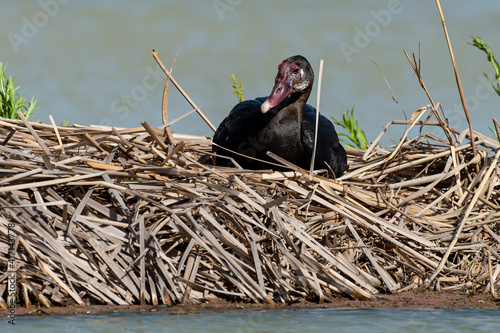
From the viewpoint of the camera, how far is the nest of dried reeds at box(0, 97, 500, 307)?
3650mm

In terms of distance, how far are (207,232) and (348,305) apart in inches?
35.5

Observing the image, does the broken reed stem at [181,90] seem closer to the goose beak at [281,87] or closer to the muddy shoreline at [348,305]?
the goose beak at [281,87]

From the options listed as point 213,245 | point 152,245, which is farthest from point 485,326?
point 152,245

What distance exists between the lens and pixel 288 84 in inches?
205

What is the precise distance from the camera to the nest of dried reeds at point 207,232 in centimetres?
365

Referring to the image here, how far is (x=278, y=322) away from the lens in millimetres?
3254

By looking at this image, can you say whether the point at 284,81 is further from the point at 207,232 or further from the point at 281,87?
the point at 207,232

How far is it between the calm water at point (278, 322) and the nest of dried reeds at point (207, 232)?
0.27 metres

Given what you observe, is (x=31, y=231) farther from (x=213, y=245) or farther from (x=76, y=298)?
(x=213, y=245)

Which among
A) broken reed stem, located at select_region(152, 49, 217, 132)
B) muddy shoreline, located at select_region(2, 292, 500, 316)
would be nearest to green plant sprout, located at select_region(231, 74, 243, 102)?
broken reed stem, located at select_region(152, 49, 217, 132)

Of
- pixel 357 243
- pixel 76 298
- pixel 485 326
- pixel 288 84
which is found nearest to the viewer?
pixel 485 326

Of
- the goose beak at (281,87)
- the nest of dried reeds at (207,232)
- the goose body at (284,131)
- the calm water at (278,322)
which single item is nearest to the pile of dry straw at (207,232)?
the nest of dried reeds at (207,232)

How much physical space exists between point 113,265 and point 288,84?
224 cm

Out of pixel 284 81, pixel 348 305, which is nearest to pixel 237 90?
pixel 284 81
